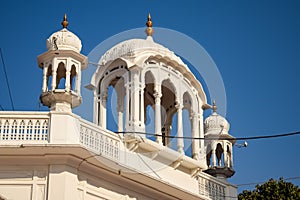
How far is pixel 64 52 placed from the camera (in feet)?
60.6

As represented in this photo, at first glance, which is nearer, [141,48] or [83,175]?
[83,175]

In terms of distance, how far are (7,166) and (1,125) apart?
96 cm

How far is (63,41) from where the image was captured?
61.0 feet

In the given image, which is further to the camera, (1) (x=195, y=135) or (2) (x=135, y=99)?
(1) (x=195, y=135)

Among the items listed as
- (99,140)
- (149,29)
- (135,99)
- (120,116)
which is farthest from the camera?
(149,29)

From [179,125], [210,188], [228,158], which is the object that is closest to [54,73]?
[179,125]

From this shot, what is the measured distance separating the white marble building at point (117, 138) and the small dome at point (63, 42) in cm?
2

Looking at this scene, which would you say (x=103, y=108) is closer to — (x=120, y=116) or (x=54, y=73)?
(x=120, y=116)

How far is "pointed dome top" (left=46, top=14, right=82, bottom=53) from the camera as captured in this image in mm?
18547

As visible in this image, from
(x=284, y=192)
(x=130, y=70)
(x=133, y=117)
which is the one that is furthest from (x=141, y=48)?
(x=284, y=192)

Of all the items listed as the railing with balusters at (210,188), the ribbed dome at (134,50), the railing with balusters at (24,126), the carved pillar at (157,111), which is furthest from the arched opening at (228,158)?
the railing with balusters at (24,126)

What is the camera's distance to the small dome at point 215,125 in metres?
23.4

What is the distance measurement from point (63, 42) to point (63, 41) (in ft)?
0.08

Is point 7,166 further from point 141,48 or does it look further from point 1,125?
point 141,48
